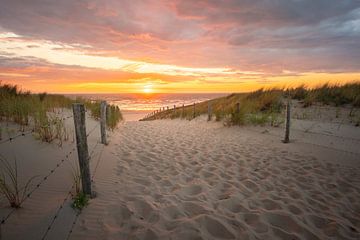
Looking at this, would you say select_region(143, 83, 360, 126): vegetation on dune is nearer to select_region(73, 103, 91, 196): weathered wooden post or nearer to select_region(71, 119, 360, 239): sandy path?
select_region(71, 119, 360, 239): sandy path

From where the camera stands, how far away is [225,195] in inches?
168

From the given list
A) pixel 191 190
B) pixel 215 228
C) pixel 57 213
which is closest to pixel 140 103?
pixel 191 190

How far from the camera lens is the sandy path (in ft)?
10.7


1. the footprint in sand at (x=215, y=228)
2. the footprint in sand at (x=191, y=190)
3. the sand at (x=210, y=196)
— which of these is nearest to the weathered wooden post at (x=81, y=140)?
the sand at (x=210, y=196)

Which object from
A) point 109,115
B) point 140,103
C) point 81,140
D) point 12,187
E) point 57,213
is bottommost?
point 140,103

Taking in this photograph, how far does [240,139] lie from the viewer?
9.25m

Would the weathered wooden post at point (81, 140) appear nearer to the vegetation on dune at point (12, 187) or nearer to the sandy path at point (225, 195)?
the sandy path at point (225, 195)

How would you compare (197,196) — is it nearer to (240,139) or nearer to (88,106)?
(240,139)

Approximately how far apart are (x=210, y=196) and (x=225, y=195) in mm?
265

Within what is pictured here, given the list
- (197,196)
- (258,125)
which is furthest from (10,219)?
(258,125)

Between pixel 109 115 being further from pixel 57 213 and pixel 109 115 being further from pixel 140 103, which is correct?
Result: pixel 140 103

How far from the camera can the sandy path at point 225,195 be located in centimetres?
325

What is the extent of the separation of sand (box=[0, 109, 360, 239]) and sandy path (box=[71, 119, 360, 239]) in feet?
0.05

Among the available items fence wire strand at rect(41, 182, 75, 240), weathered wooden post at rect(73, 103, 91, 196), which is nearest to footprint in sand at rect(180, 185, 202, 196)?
weathered wooden post at rect(73, 103, 91, 196)
